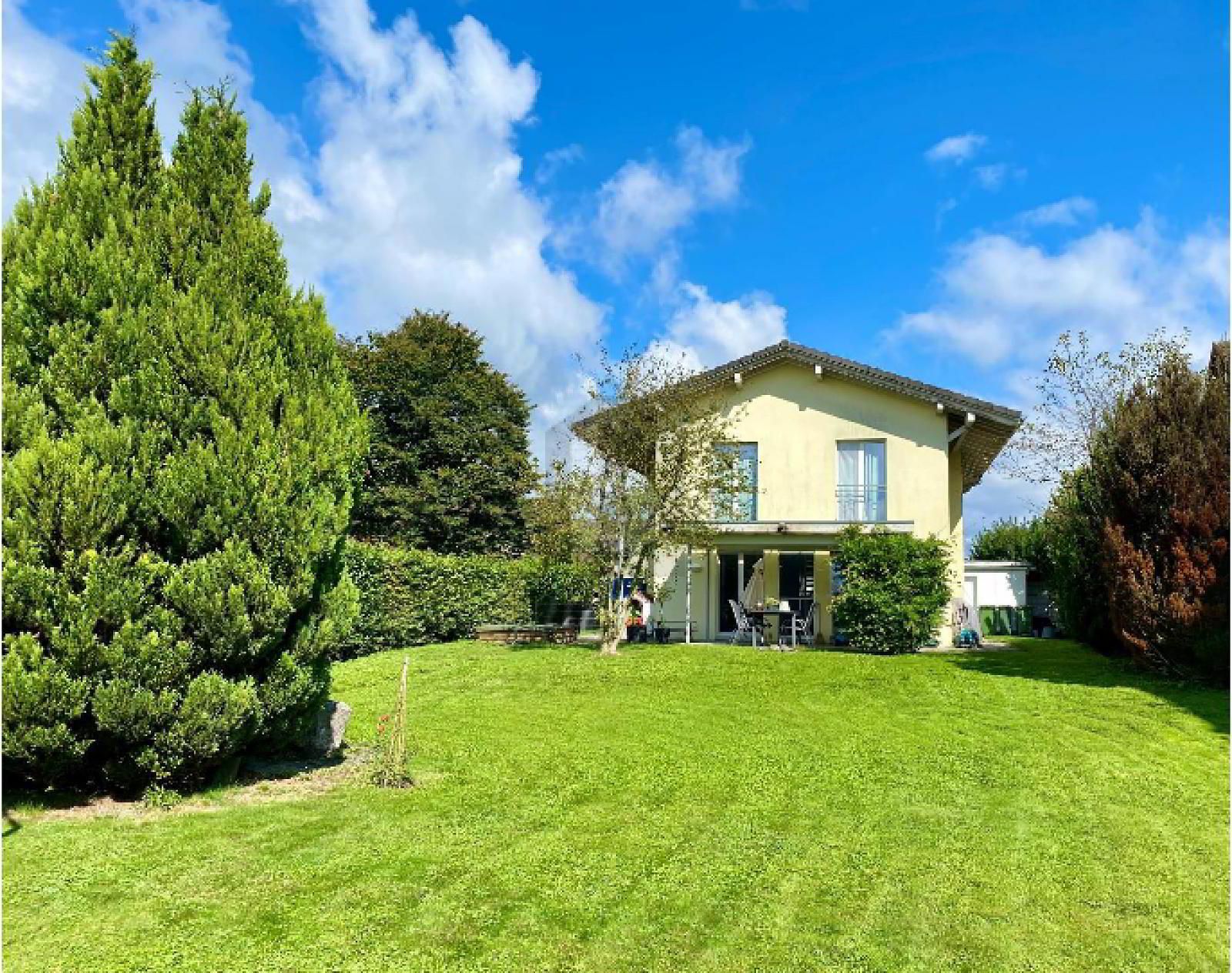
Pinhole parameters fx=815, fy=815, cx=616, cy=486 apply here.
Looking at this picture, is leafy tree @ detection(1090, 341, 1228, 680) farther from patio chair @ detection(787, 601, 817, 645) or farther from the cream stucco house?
patio chair @ detection(787, 601, 817, 645)

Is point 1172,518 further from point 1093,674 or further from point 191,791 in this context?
point 191,791

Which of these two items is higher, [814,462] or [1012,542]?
[814,462]

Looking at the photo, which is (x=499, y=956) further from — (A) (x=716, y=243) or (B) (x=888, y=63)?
(A) (x=716, y=243)

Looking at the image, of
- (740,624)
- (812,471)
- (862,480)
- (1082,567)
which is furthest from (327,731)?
(1082,567)

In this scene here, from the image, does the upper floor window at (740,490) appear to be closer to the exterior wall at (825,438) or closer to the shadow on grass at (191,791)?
the exterior wall at (825,438)

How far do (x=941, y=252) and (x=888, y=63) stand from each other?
18.1 ft

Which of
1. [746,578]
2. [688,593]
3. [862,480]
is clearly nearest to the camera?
[688,593]

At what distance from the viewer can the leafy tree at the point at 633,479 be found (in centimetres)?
1862

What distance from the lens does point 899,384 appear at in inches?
821

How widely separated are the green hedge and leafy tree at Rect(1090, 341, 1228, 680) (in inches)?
477

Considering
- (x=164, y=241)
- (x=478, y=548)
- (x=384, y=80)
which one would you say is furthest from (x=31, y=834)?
(x=478, y=548)

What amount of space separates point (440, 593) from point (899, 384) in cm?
1315

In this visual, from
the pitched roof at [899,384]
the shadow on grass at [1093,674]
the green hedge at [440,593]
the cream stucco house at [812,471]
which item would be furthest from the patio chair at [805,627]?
the pitched roof at [899,384]

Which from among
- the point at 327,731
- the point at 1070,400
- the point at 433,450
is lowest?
the point at 327,731
